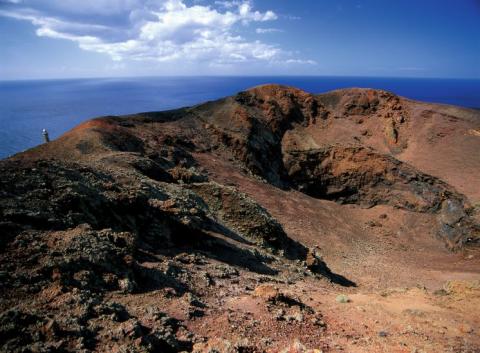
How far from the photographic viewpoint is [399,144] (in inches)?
1644

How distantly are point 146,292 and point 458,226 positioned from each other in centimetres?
2935

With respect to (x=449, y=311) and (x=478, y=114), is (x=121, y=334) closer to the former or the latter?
(x=449, y=311)

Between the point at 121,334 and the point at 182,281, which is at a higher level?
the point at 121,334

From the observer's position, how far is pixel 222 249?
12.5 m

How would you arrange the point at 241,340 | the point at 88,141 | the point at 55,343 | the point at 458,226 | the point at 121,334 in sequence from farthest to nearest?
the point at 458,226 → the point at 88,141 → the point at 241,340 → the point at 121,334 → the point at 55,343

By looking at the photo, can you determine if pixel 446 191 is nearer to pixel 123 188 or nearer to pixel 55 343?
pixel 123 188

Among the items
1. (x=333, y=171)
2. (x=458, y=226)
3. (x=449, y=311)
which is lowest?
(x=458, y=226)

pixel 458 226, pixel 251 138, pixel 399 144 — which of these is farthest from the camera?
pixel 399 144

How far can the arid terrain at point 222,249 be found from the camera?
6.28 meters

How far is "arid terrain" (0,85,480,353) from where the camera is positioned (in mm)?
6281

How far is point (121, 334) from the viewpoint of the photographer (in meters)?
5.58

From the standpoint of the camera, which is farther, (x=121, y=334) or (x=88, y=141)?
(x=88, y=141)

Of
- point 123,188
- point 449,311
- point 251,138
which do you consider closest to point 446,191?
point 251,138

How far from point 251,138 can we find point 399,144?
1865 centimetres
